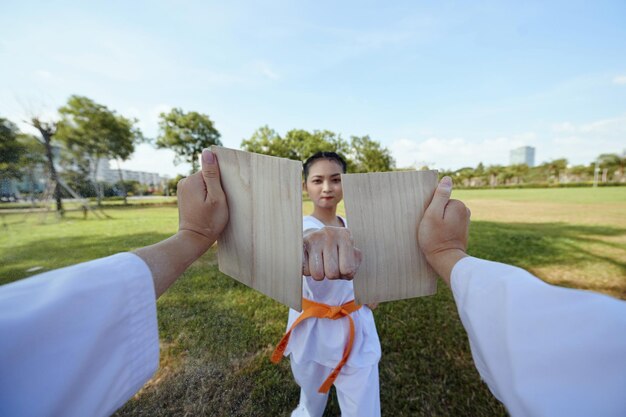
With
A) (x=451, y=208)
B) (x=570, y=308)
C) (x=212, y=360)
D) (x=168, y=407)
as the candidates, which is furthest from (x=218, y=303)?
(x=570, y=308)

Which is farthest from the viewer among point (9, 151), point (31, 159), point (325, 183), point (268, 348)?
point (31, 159)

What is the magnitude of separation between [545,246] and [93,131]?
2818 cm

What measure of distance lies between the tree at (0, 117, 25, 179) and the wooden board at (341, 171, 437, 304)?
50.6 ft

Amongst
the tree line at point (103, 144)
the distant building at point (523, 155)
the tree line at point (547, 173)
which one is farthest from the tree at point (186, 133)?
the distant building at point (523, 155)

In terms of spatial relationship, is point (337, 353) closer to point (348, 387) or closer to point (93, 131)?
point (348, 387)

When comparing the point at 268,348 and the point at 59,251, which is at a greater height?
the point at 59,251

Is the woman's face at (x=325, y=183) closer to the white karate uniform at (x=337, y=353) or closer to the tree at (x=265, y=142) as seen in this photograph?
the white karate uniform at (x=337, y=353)

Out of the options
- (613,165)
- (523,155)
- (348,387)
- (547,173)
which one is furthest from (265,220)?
(523,155)

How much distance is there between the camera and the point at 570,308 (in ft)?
1.46

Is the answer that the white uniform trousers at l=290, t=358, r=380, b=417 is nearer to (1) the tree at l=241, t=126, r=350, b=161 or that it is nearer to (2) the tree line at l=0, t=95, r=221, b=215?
(2) the tree line at l=0, t=95, r=221, b=215

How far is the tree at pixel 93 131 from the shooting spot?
765 inches

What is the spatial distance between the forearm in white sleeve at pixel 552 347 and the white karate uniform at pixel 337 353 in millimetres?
834

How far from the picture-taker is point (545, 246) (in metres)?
6.06

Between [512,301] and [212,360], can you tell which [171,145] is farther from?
[512,301]
